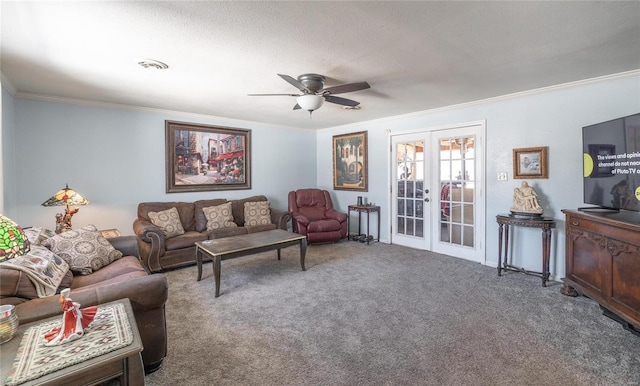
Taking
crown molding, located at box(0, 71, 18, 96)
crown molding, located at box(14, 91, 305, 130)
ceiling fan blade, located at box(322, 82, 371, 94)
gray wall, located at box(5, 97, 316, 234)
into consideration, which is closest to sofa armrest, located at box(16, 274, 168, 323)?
ceiling fan blade, located at box(322, 82, 371, 94)

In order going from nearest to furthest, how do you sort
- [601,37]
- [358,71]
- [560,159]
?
1. [601,37]
2. [358,71]
3. [560,159]

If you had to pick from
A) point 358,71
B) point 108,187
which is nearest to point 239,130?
point 108,187

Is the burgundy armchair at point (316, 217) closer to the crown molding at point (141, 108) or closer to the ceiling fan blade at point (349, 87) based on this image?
the crown molding at point (141, 108)

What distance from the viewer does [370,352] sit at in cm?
210

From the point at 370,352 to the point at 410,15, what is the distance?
2.34m

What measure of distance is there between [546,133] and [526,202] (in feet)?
2.92

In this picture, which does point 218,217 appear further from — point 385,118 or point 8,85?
point 385,118

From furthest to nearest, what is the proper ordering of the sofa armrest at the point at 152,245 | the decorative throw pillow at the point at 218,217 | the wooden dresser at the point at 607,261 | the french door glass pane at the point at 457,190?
the decorative throw pillow at the point at 218,217
the french door glass pane at the point at 457,190
the sofa armrest at the point at 152,245
the wooden dresser at the point at 607,261

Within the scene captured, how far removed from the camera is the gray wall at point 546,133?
3.13 m

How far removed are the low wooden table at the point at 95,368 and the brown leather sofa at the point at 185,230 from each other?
2430mm

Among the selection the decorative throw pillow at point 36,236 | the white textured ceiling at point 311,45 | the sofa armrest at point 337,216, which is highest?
the white textured ceiling at point 311,45

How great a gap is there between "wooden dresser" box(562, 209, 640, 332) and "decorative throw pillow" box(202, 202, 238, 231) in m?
4.39

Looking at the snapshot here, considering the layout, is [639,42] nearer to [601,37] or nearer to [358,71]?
[601,37]

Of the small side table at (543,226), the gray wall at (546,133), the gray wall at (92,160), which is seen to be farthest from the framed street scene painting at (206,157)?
the small side table at (543,226)
